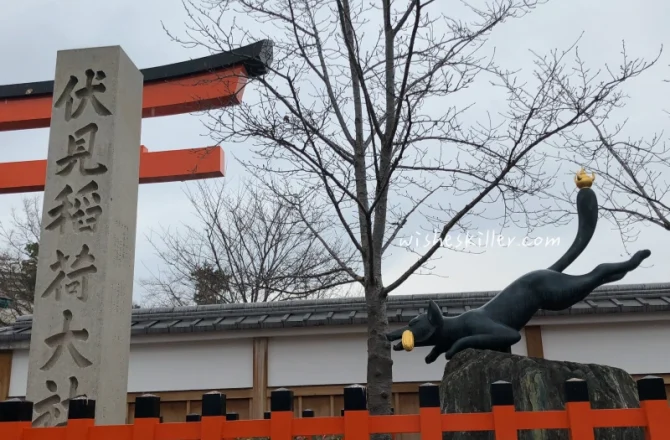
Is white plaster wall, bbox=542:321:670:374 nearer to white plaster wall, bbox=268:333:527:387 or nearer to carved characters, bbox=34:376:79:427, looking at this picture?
white plaster wall, bbox=268:333:527:387

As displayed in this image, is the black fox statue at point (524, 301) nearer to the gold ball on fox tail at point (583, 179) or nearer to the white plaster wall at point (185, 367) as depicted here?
the gold ball on fox tail at point (583, 179)

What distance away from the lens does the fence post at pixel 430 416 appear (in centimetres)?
248

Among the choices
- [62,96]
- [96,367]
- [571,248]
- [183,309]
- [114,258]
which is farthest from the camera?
[183,309]

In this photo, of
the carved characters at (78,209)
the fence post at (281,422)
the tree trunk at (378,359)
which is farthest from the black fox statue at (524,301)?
the carved characters at (78,209)

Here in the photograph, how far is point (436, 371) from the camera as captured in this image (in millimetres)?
7555

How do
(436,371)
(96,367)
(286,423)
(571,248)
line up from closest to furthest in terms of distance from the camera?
(286,423) < (571,248) < (96,367) < (436,371)

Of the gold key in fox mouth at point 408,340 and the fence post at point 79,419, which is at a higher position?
the gold key in fox mouth at point 408,340

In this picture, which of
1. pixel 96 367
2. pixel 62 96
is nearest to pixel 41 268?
pixel 96 367

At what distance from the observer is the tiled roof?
7.48m

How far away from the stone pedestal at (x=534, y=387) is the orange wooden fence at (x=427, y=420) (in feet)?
3.97

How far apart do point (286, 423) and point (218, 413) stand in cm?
30

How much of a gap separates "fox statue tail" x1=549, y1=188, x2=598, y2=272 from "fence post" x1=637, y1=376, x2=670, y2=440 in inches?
91.0

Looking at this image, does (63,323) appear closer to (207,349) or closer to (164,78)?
(207,349)

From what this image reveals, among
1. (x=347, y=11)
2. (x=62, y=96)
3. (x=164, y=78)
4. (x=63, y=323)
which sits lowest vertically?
(x=63, y=323)
